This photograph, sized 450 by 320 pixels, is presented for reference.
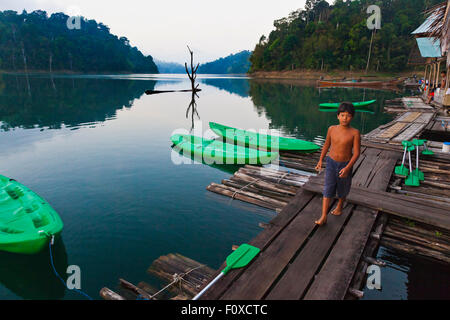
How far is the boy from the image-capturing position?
466 centimetres

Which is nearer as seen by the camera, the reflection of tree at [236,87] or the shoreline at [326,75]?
the reflection of tree at [236,87]

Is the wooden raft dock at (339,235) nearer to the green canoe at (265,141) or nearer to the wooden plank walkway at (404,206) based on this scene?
the wooden plank walkway at (404,206)

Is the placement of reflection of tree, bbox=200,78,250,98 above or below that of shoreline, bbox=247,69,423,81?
below

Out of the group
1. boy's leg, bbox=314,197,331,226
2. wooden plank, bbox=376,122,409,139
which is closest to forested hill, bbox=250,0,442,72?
wooden plank, bbox=376,122,409,139

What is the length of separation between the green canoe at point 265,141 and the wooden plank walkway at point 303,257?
607cm

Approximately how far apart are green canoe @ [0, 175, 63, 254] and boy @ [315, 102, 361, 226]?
5655 millimetres

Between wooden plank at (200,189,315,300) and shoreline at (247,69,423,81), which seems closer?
wooden plank at (200,189,315,300)

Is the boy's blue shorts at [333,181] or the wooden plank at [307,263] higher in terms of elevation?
the boy's blue shorts at [333,181]

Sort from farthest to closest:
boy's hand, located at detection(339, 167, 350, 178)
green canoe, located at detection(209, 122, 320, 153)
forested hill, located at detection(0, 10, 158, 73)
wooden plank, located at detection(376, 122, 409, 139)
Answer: forested hill, located at detection(0, 10, 158, 73) → wooden plank, located at detection(376, 122, 409, 139) → green canoe, located at detection(209, 122, 320, 153) → boy's hand, located at detection(339, 167, 350, 178)

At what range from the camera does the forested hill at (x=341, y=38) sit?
76250mm

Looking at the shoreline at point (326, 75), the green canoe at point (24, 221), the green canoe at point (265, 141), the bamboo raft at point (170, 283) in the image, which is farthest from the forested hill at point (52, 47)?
the bamboo raft at point (170, 283)

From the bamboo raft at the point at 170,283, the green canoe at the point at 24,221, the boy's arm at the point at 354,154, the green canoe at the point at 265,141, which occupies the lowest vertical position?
the bamboo raft at the point at 170,283

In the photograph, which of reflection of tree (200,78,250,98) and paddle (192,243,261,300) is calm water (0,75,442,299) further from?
reflection of tree (200,78,250,98)
